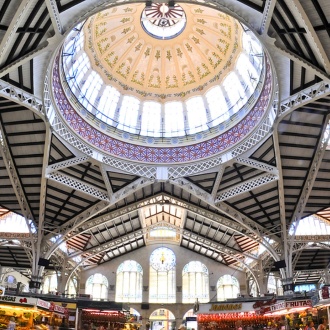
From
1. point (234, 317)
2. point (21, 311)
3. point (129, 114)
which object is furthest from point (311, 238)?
point (21, 311)

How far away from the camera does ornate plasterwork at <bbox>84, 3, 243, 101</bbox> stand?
3062 cm

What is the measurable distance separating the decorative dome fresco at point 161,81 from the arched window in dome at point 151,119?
0.09 metres

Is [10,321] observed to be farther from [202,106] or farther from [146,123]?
[202,106]

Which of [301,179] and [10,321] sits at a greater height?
[301,179]

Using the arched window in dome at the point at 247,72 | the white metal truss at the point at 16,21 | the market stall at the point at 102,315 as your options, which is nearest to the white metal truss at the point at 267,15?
the white metal truss at the point at 16,21

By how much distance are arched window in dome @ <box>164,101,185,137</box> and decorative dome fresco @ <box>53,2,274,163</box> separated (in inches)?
3.5

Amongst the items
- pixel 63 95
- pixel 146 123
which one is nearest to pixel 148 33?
pixel 146 123

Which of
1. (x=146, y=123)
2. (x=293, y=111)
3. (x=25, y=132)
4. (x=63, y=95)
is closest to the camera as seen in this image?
(x=293, y=111)

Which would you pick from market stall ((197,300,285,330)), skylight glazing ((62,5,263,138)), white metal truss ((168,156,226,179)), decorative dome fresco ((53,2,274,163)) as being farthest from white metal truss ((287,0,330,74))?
market stall ((197,300,285,330))

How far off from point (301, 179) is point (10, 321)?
833 inches

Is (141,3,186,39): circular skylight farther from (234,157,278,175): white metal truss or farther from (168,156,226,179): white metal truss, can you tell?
(234,157,278,175): white metal truss

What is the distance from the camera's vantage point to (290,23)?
15.0m

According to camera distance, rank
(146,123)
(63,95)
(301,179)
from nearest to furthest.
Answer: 1. (63,95)
2. (301,179)
3. (146,123)

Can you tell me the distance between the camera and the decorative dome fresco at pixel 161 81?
92.6ft
